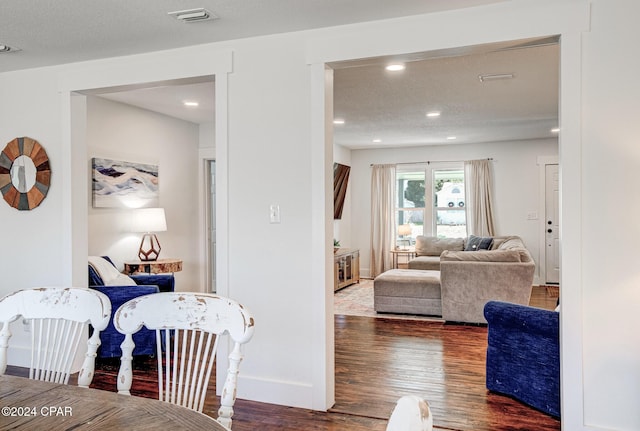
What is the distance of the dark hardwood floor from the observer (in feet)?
9.36

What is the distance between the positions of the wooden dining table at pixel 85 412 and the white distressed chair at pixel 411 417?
546 millimetres

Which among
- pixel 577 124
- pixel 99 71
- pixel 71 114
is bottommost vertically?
pixel 577 124

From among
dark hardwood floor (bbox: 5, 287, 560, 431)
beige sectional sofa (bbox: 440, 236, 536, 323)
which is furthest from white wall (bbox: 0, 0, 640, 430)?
beige sectional sofa (bbox: 440, 236, 536, 323)

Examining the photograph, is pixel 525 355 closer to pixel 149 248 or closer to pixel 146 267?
pixel 146 267

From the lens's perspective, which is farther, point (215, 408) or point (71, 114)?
point (71, 114)

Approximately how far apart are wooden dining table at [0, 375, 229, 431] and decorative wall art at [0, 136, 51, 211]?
9.49ft

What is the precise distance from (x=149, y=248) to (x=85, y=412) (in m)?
4.69

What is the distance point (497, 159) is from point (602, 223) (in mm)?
6049

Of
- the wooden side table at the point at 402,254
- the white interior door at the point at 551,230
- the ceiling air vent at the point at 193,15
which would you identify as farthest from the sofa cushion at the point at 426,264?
the ceiling air vent at the point at 193,15

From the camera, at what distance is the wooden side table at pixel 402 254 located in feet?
28.2

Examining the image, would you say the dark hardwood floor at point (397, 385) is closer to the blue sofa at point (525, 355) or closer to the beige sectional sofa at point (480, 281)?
the blue sofa at point (525, 355)

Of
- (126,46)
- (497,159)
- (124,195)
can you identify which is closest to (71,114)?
(126,46)

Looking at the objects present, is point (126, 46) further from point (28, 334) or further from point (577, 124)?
point (577, 124)

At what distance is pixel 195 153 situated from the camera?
665 cm
